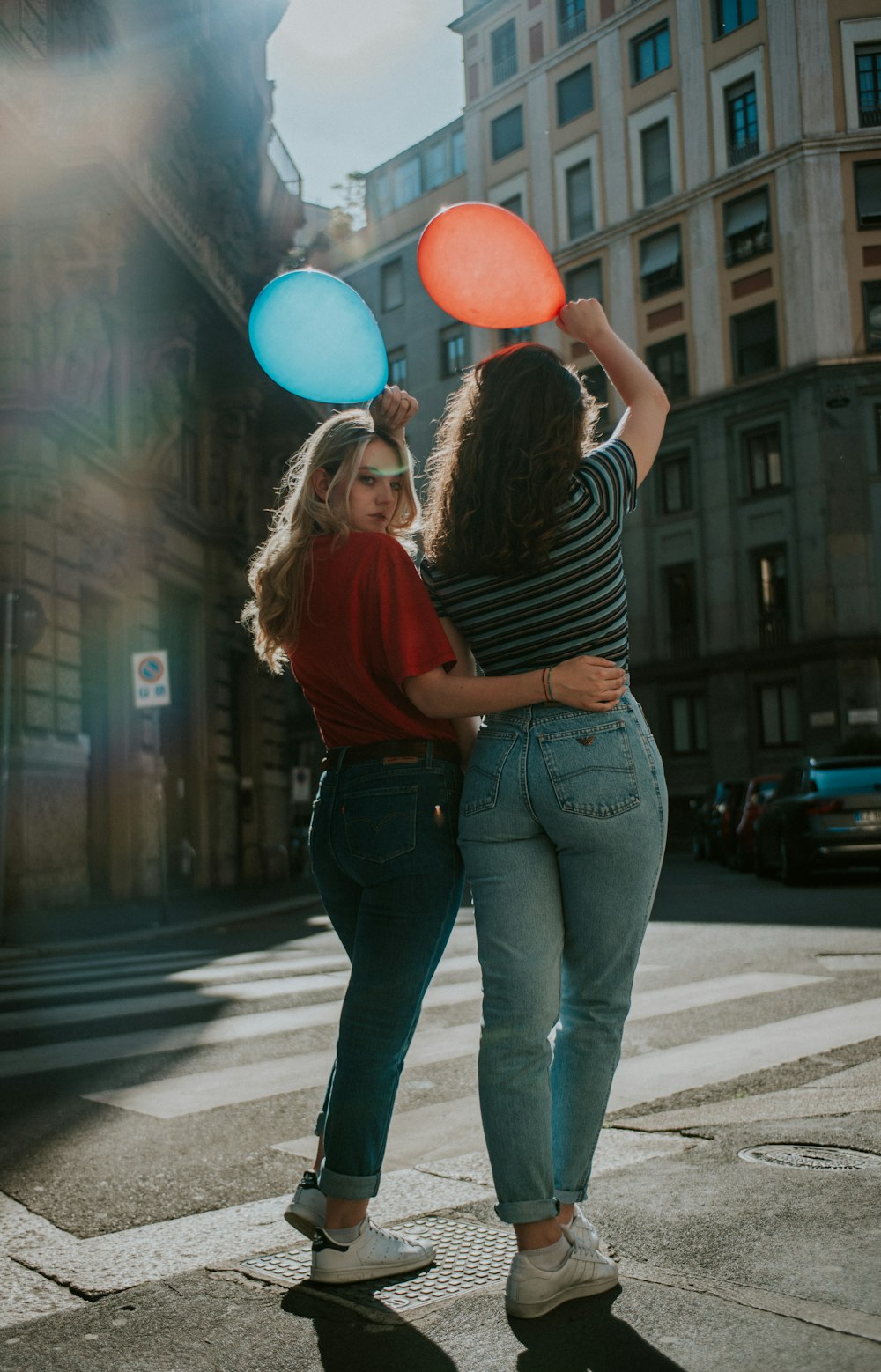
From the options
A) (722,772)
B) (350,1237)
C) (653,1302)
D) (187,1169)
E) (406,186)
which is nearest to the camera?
(653,1302)

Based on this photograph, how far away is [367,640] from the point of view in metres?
2.88

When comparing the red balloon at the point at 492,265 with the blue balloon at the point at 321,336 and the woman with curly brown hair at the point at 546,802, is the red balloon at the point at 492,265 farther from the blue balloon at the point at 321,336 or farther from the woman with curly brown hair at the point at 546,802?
the woman with curly brown hair at the point at 546,802

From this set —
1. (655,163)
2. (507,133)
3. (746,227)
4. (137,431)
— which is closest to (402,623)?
(137,431)

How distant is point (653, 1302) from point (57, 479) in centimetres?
1519

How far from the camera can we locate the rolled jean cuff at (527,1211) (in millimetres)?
2578

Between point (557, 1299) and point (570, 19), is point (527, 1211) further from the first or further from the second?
point (570, 19)

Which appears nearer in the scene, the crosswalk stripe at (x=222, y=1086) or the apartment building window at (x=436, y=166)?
the crosswalk stripe at (x=222, y=1086)

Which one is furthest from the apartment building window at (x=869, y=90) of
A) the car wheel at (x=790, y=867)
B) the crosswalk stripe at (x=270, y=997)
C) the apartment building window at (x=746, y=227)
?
the crosswalk stripe at (x=270, y=997)

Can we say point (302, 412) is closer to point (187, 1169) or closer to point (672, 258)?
point (672, 258)

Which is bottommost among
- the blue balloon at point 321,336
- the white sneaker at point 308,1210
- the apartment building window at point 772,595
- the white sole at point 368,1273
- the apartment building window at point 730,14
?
the white sole at point 368,1273

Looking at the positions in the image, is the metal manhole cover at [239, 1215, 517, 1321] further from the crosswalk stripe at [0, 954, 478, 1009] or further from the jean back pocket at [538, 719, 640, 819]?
the crosswalk stripe at [0, 954, 478, 1009]

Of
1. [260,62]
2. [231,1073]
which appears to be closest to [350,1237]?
[231,1073]

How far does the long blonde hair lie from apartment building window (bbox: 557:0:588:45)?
42799 millimetres

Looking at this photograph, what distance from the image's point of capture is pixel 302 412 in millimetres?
27062
